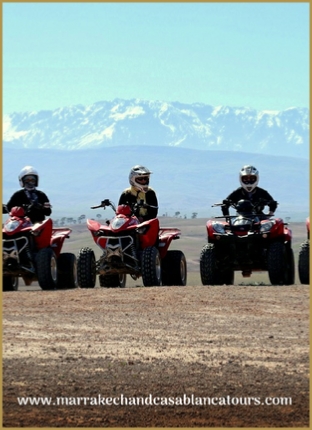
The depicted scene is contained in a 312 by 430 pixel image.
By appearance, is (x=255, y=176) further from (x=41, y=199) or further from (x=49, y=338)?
(x=49, y=338)

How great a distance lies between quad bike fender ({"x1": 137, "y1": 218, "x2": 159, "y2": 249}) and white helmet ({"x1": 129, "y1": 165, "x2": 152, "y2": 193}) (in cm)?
111

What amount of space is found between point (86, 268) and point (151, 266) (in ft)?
5.40

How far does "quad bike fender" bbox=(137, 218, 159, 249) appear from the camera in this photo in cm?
2577

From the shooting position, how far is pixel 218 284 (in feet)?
88.6

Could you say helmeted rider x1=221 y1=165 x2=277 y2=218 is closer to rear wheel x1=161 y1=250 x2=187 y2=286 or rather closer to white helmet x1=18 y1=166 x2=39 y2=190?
rear wheel x1=161 y1=250 x2=187 y2=286

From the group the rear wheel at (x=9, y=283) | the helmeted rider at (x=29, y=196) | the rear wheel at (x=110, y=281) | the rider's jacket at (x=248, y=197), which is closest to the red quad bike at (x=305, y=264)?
the rider's jacket at (x=248, y=197)

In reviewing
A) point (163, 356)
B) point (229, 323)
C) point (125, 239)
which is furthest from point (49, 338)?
point (125, 239)

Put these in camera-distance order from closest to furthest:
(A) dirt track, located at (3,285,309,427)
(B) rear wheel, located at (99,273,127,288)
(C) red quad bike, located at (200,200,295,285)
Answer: (A) dirt track, located at (3,285,309,427), (C) red quad bike, located at (200,200,295,285), (B) rear wheel, located at (99,273,127,288)

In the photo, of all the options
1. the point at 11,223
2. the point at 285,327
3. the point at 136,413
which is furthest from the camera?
the point at 11,223

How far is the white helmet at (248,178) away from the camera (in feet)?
89.5

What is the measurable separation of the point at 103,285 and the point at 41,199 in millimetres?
2397

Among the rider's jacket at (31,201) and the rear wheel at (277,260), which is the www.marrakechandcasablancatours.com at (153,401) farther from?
the rider's jacket at (31,201)

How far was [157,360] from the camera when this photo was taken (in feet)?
54.6

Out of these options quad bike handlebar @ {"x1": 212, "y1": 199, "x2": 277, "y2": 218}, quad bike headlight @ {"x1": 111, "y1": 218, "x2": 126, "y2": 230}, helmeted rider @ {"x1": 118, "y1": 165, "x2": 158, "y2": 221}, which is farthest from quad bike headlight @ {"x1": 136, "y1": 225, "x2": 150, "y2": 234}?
quad bike handlebar @ {"x1": 212, "y1": 199, "x2": 277, "y2": 218}
